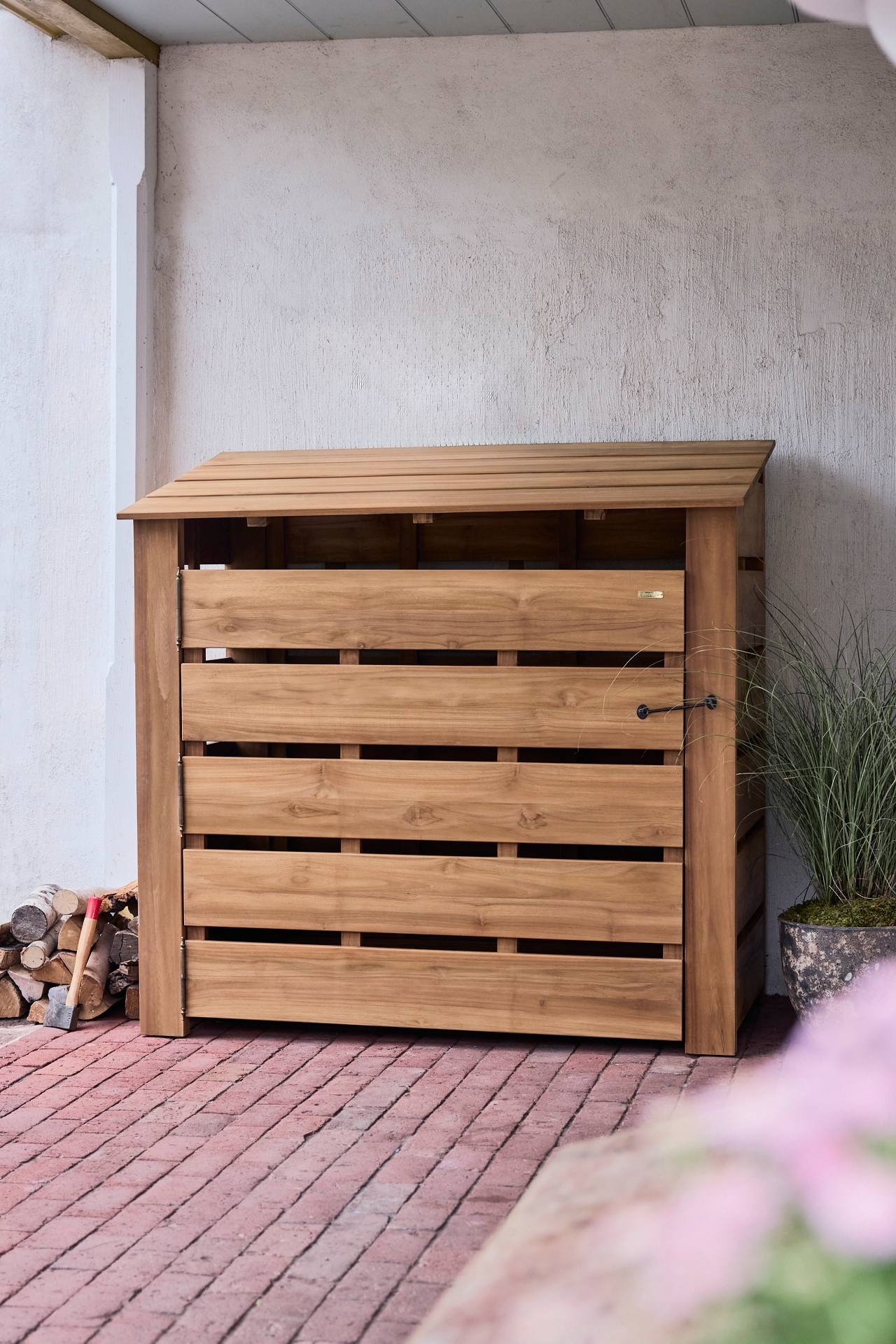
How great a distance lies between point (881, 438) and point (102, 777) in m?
3.51

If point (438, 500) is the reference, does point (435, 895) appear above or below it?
below

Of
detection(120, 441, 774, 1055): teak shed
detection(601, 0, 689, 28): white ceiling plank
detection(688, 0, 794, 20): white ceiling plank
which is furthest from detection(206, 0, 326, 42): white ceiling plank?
detection(120, 441, 774, 1055): teak shed

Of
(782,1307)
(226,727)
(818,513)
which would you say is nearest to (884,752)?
(818,513)

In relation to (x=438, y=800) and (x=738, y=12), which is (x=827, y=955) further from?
(x=738, y=12)

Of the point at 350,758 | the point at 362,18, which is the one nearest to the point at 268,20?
the point at 362,18

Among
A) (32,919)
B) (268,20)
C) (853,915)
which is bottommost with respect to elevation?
(32,919)

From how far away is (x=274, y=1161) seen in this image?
3.68 m

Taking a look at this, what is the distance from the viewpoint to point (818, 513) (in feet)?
17.2

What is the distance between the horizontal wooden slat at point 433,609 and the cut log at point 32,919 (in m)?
1.18

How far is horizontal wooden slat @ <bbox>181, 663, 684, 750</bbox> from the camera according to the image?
4508 mm

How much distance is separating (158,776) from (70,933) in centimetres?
75

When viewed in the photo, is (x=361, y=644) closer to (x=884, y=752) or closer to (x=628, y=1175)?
(x=884, y=752)

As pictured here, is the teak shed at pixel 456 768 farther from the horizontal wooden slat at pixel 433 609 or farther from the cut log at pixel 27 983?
the cut log at pixel 27 983

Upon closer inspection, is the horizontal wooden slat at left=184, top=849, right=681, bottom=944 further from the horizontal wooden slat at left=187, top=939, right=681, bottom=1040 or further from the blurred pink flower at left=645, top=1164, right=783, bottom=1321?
the blurred pink flower at left=645, top=1164, right=783, bottom=1321
